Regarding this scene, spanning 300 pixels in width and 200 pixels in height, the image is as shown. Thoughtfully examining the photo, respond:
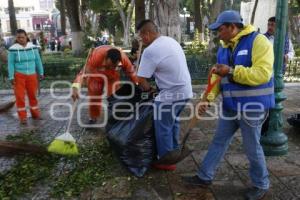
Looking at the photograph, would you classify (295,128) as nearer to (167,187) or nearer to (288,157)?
(288,157)

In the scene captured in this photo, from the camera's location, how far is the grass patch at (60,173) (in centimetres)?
404

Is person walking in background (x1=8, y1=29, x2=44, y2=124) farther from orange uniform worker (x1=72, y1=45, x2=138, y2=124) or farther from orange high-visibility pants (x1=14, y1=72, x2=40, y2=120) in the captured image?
orange uniform worker (x1=72, y1=45, x2=138, y2=124)

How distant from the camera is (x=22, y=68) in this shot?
22.0 ft

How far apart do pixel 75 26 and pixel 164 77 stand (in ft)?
46.6

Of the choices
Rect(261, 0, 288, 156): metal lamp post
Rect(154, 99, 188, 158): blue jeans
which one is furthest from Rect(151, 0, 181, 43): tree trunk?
Rect(154, 99, 188, 158): blue jeans

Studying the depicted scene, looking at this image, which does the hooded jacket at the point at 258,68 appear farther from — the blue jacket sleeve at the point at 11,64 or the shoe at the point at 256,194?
the blue jacket sleeve at the point at 11,64

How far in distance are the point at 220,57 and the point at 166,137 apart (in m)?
1.14

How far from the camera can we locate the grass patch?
4043mm

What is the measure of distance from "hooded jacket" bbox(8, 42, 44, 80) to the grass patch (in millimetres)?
2159

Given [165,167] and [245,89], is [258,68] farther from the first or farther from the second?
[165,167]

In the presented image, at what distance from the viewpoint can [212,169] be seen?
393cm

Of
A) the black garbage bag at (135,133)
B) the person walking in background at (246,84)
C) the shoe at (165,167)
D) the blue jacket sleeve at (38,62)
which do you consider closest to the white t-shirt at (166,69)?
the black garbage bag at (135,133)

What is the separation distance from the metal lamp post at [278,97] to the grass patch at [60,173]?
199cm

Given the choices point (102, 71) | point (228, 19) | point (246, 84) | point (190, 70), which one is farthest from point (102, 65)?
point (190, 70)
